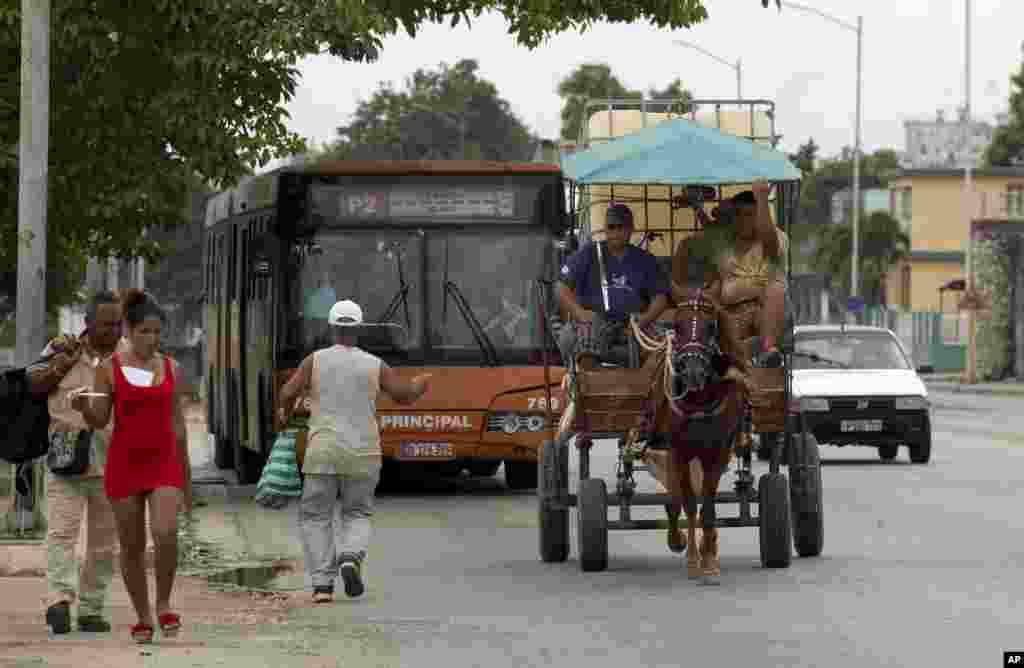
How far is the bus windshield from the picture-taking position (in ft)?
76.7

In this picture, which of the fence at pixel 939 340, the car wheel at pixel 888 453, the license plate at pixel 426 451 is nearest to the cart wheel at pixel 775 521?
the license plate at pixel 426 451

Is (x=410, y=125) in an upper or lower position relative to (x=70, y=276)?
upper

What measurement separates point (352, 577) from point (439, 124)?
9663 centimetres

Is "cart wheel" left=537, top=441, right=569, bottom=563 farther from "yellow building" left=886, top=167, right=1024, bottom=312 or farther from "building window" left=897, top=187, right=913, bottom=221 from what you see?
"building window" left=897, top=187, right=913, bottom=221

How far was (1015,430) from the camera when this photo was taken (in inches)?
1603

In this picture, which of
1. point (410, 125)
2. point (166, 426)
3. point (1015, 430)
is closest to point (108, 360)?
point (166, 426)

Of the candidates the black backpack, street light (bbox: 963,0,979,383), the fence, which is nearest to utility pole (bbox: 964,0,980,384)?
street light (bbox: 963,0,979,383)

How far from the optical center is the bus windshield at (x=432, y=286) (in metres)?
23.4

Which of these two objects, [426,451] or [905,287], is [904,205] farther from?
[426,451]

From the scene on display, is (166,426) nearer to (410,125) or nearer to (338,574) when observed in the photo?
(338,574)

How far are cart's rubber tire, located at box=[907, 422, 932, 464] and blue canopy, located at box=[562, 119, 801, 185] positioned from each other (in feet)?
45.0

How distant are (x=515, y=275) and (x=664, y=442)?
8403 millimetres

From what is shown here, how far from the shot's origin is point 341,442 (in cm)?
1418

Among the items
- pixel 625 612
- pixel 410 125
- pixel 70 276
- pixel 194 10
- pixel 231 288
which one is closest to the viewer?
pixel 625 612
